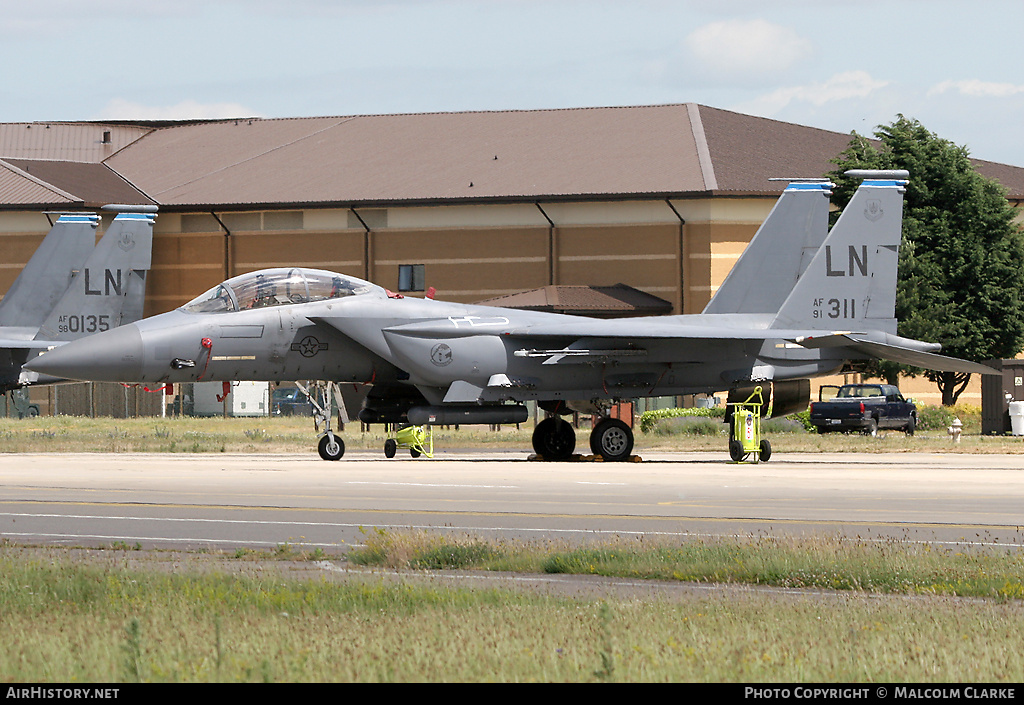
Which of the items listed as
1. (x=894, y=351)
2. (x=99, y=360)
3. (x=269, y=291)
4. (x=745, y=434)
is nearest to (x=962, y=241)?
(x=894, y=351)

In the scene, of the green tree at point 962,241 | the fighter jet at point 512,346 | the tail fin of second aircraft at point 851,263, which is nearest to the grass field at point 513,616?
the fighter jet at point 512,346

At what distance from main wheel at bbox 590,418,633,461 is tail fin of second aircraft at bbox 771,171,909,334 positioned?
161 inches

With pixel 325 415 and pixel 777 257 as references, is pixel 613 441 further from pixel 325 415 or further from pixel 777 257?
pixel 325 415

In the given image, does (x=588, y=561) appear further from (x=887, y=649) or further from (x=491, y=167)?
(x=491, y=167)

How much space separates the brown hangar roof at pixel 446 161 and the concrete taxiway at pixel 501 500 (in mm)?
36789

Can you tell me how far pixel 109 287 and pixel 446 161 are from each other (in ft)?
111

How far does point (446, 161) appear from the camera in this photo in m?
67.4

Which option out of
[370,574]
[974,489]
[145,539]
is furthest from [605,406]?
[370,574]

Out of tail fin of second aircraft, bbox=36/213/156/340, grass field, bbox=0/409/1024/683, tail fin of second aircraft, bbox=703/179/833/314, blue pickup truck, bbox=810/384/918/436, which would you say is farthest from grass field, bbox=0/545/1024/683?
blue pickup truck, bbox=810/384/918/436

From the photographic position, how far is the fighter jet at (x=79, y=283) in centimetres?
3488

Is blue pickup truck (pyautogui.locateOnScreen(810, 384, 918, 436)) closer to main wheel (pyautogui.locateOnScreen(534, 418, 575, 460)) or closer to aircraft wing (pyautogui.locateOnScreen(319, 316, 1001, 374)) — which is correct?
aircraft wing (pyautogui.locateOnScreen(319, 316, 1001, 374))

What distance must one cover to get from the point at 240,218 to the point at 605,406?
4239 centimetres

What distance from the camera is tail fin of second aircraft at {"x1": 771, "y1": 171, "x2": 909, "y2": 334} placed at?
28906 millimetres

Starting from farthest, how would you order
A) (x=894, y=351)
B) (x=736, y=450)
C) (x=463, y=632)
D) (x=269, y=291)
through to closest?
(x=736, y=450) < (x=894, y=351) < (x=269, y=291) < (x=463, y=632)
